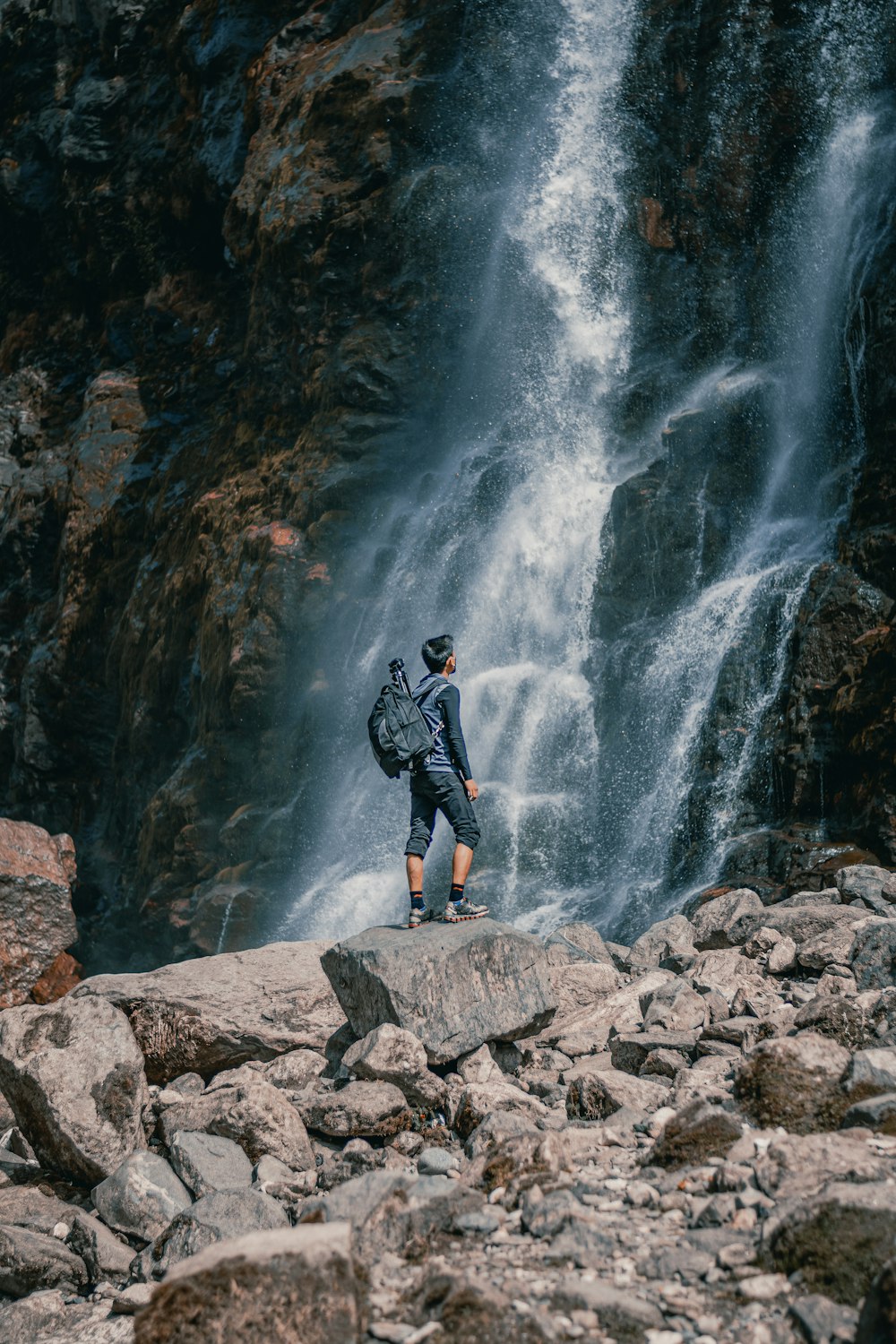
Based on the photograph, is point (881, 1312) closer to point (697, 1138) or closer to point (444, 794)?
point (697, 1138)

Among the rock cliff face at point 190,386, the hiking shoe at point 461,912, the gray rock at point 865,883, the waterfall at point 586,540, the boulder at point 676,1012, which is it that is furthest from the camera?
the rock cliff face at point 190,386

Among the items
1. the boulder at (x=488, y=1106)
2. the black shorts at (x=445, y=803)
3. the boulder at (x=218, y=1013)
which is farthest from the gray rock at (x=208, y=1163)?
the black shorts at (x=445, y=803)

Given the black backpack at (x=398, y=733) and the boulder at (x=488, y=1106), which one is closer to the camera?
the boulder at (x=488, y=1106)

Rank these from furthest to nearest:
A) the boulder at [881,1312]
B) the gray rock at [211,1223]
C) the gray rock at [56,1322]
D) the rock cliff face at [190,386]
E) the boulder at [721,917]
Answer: the rock cliff face at [190,386]
the boulder at [721,917]
the gray rock at [211,1223]
the gray rock at [56,1322]
the boulder at [881,1312]

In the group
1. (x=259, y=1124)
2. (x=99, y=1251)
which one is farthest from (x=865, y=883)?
(x=99, y=1251)

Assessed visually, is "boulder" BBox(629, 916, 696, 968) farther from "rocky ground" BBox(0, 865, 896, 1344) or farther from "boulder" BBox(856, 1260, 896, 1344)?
"boulder" BBox(856, 1260, 896, 1344)

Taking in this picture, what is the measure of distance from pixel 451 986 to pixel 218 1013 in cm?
164

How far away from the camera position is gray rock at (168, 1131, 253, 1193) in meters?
5.69

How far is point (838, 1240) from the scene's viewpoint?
3539 millimetres

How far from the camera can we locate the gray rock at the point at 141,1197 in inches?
219

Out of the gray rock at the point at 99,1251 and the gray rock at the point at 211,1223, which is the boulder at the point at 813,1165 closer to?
the gray rock at the point at 211,1223

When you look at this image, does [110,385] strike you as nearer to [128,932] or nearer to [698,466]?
[128,932]

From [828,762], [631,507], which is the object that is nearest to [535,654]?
[631,507]

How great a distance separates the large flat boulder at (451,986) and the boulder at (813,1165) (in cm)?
230
